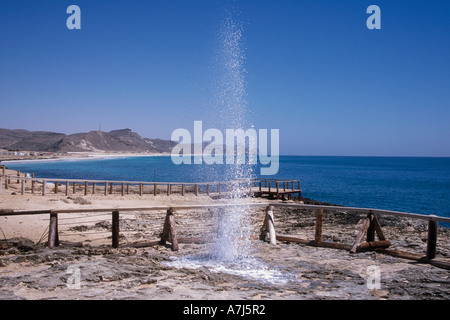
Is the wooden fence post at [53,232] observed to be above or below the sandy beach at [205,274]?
above

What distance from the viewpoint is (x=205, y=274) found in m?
7.44

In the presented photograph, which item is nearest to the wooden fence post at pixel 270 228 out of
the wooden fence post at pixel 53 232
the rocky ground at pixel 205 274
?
the rocky ground at pixel 205 274

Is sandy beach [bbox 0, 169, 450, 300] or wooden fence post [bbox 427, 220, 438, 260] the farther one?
wooden fence post [bbox 427, 220, 438, 260]

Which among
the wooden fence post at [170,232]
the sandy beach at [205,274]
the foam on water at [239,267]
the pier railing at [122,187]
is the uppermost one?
the wooden fence post at [170,232]

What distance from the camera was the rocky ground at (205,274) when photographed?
629cm

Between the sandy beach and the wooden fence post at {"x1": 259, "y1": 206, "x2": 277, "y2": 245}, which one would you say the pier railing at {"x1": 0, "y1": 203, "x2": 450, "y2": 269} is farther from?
the sandy beach

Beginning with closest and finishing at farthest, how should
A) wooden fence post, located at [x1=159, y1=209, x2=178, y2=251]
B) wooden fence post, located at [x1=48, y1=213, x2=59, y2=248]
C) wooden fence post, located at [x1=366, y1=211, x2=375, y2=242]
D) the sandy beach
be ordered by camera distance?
the sandy beach
wooden fence post, located at [x1=48, y1=213, x2=59, y2=248]
wooden fence post, located at [x1=366, y1=211, x2=375, y2=242]
wooden fence post, located at [x1=159, y1=209, x2=178, y2=251]

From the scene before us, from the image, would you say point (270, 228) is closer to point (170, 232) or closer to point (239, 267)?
point (239, 267)

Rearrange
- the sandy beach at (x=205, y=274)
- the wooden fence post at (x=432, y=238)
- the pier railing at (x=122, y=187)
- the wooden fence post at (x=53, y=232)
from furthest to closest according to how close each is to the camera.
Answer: the pier railing at (x=122, y=187) < the wooden fence post at (x=53, y=232) < the wooden fence post at (x=432, y=238) < the sandy beach at (x=205, y=274)

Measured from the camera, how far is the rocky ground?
6.29 m

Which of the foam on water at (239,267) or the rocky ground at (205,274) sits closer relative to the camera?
the rocky ground at (205,274)

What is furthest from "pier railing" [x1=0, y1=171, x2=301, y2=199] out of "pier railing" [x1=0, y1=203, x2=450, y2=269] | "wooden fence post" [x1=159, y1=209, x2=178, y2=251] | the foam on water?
the foam on water

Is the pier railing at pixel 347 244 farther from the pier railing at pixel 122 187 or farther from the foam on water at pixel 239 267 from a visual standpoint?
the pier railing at pixel 122 187
